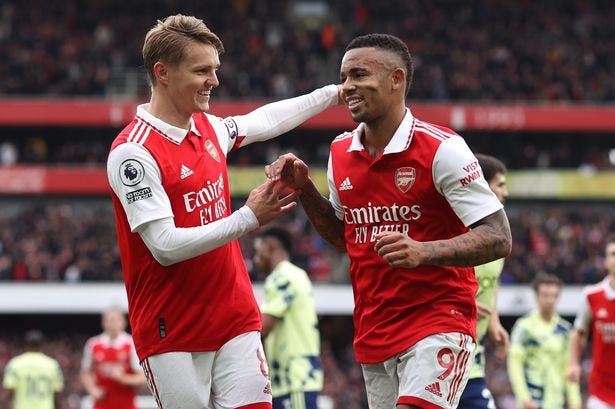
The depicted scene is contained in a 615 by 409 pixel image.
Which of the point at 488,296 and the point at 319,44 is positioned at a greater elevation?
the point at 319,44

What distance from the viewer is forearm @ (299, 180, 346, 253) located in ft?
18.4

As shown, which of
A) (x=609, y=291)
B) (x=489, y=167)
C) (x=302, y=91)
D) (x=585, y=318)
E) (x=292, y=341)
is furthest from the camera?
(x=302, y=91)

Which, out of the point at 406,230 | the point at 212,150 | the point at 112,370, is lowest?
the point at 112,370

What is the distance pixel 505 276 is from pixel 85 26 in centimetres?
1675

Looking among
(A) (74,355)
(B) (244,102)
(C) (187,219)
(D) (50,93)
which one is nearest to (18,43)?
(D) (50,93)

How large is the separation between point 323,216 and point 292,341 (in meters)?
3.21

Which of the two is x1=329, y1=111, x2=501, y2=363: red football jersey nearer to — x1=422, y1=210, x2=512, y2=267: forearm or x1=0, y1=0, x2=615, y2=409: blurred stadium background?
x1=422, y1=210, x2=512, y2=267: forearm

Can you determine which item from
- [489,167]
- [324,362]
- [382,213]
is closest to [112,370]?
[489,167]

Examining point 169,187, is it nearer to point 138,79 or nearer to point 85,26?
point 138,79

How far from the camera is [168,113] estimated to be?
5219mm

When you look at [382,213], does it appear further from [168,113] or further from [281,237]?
[281,237]

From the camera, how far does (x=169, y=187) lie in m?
5.02

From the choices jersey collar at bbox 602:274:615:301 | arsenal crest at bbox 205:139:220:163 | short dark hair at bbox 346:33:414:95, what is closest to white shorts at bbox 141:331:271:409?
arsenal crest at bbox 205:139:220:163

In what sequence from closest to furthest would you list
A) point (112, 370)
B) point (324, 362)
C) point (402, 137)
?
point (402, 137)
point (112, 370)
point (324, 362)
